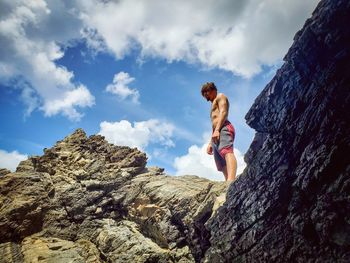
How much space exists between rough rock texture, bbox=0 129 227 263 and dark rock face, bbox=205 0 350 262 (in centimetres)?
278

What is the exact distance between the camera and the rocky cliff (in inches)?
258

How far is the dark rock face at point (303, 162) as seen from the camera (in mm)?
6398

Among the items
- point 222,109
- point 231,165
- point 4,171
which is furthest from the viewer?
point 4,171

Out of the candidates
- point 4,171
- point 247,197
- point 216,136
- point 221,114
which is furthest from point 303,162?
point 4,171

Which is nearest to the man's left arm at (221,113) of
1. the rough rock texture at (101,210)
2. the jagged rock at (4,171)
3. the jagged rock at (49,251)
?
the rough rock texture at (101,210)

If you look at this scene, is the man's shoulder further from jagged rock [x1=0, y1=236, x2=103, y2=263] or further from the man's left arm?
jagged rock [x1=0, y1=236, x2=103, y2=263]

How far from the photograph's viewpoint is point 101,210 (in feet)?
48.1

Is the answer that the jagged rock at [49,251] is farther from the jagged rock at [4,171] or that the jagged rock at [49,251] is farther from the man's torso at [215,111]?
the man's torso at [215,111]

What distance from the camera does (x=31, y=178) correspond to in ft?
50.2

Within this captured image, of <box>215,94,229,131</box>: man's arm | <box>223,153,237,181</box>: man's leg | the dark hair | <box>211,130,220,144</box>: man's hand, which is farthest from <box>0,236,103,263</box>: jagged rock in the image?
the dark hair

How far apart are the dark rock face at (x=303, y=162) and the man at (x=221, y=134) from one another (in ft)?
8.17

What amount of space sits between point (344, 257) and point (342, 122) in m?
2.95

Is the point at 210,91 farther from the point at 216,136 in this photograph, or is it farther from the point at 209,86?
the point at 216,136

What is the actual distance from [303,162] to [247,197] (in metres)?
2.29
